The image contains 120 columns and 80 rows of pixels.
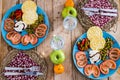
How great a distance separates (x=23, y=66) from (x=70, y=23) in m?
0.31

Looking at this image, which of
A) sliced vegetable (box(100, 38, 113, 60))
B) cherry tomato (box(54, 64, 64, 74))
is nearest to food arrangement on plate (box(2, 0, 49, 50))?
cherry tomato (box(54, 64, 64, 74))

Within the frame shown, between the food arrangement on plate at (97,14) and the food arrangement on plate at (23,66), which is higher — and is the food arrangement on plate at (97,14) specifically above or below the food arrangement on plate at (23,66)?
above

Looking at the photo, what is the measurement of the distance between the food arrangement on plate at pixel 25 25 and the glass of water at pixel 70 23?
9 cm

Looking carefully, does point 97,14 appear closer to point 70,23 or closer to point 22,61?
point 70,23

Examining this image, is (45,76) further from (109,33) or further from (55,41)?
(109,33)

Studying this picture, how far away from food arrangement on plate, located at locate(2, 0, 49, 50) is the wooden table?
0.04 metres

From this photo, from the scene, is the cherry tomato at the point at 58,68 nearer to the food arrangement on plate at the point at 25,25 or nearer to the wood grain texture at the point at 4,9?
the food arrangement on plate at the point at 25,25

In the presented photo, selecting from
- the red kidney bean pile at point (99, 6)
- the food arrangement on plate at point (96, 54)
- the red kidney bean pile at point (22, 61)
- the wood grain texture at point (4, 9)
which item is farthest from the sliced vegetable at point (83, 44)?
the wood grain texture at point (4, 9)

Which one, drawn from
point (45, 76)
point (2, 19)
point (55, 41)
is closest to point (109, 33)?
point (55, 41)

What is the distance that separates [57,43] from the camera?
1737mm

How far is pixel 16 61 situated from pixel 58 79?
0.73 feet

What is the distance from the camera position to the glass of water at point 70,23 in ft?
5.73

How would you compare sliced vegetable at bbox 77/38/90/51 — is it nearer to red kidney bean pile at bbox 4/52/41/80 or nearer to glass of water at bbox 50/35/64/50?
glass of water at bbox 50/35/64/50

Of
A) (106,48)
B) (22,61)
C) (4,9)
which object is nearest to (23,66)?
(22,61)
